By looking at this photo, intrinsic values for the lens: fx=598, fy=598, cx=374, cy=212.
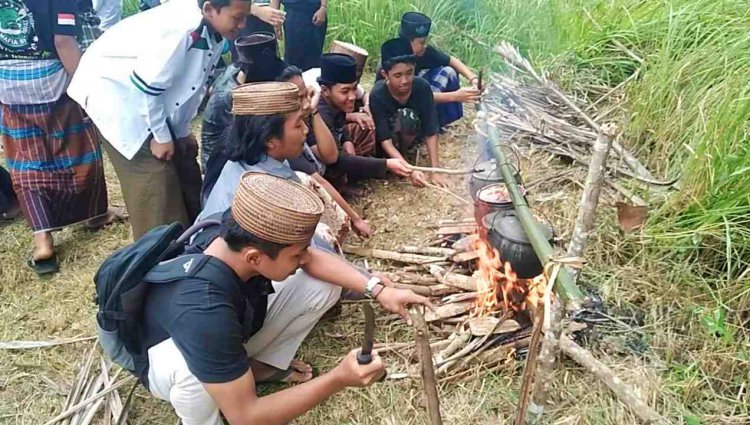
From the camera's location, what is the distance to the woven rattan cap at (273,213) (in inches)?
82.0

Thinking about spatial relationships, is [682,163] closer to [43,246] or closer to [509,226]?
[509,226]

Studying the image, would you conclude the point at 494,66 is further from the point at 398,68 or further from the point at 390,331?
the point at 390,331

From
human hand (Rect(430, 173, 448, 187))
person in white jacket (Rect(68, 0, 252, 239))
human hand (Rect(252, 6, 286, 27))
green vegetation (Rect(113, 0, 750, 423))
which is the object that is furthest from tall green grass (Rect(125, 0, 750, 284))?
person in white jacket (Rect(68, 0, 252, 239))

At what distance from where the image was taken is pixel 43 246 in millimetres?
3850

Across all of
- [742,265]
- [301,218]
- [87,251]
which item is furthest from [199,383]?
[742,265]

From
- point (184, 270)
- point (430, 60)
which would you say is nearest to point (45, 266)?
point (184, 270)

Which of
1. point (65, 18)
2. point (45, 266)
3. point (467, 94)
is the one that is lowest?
point (45, 266)

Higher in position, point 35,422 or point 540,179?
point 540,179

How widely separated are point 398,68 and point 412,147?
918 mm

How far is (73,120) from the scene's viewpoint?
3904 mm

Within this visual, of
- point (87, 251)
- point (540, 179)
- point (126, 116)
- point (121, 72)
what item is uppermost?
point (121, 72)

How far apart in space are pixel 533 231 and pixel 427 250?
103cm

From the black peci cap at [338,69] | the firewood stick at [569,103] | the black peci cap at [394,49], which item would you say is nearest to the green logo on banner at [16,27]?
the black peci cap at [338,69]

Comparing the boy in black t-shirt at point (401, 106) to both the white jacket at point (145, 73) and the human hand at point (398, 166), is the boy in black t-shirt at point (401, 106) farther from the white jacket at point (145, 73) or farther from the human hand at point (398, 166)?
the white jacket at point (145, 73)
